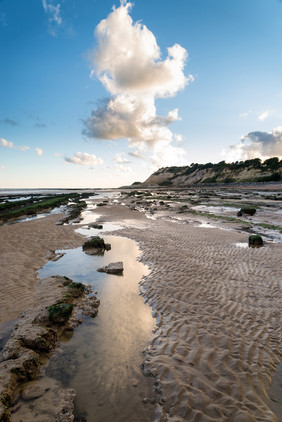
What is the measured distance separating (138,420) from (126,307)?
12.7ft

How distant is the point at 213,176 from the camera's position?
131 metres

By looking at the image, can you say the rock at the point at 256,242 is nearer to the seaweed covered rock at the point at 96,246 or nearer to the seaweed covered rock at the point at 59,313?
the seaweed covered rock at the point at 96,246

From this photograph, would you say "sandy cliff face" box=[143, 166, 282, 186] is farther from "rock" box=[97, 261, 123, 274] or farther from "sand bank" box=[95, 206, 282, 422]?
"rock" box=[97, 261, 123, 274]

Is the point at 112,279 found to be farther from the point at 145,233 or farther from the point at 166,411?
the point at 145,233

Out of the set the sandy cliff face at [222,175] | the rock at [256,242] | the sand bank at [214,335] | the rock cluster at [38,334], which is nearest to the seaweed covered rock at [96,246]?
the sand bank at [214,335]

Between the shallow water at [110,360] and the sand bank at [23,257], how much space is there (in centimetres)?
273

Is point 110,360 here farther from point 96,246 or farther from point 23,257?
point 23,257

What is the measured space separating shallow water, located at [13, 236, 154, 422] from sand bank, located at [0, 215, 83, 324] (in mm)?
2725

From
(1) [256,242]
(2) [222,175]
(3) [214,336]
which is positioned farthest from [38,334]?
(2) [222,175]

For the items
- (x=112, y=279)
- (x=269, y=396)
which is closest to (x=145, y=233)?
(x=112, y=279)

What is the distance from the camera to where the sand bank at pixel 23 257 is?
768 centimetres

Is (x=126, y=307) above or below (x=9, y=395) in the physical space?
below

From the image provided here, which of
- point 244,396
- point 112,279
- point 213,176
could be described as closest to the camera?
point 244,396

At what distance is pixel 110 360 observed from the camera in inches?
205
